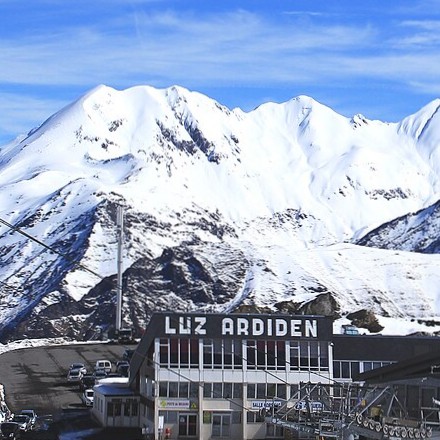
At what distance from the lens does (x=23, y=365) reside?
114188 millimetres

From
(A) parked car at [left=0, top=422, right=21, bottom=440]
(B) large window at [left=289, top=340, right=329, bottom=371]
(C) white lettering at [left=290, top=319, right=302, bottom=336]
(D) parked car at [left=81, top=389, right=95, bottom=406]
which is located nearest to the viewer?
(A) parked car at [left=0, top=422, right=21, bottom=440]

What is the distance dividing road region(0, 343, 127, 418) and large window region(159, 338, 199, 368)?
520 inches

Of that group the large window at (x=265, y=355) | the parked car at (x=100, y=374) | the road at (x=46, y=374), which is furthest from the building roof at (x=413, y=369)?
the parked car at (x=100, y=374)

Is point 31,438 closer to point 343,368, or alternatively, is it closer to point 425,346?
point 343,368

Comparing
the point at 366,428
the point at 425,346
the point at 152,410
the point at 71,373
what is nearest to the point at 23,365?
the point at 71,373

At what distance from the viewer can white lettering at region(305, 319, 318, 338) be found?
70.6m

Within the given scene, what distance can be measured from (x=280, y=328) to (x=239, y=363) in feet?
11.5

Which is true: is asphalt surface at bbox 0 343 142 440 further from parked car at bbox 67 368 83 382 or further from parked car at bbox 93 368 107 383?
parked car at bbox 93 368 107 383

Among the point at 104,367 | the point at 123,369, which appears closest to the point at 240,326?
the point at 123,369

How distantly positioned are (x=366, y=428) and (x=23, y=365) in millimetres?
85980

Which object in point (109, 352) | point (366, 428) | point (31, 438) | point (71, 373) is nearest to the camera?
point (366, 428)

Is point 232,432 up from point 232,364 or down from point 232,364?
down

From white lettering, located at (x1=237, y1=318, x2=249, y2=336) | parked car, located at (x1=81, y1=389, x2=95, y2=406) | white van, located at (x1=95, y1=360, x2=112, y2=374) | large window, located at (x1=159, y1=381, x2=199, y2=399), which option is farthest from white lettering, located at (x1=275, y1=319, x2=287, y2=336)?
white van, located at (x1=95, y1=360, x2=112, y2=374)

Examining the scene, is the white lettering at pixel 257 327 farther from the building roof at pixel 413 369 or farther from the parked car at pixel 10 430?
the building roof at pixel 413 369
